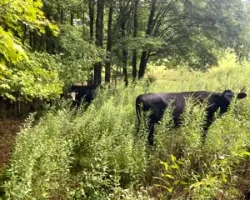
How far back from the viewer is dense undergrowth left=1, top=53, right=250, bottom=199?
132 inches

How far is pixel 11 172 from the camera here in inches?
128

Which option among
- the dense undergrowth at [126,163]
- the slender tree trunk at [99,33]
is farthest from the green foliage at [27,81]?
the slender tree trunk at [99,33]

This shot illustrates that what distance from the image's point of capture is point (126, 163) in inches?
161

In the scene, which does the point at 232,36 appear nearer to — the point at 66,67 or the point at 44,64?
the point at 66,67

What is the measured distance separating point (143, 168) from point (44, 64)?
3.64 meters

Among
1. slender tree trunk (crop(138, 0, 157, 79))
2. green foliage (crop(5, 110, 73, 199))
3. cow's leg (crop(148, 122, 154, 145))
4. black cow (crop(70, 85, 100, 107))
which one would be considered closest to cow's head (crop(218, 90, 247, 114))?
cow's leg (crop(148, 122, 154, 145))

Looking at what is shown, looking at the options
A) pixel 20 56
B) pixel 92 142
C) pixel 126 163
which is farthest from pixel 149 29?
pixel 20 56

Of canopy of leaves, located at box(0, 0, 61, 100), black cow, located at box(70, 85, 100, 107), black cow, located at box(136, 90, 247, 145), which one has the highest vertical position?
canopy of leaves, located at box(0, 0, 61, 100)

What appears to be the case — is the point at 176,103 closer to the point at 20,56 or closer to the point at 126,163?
the point at 126,163

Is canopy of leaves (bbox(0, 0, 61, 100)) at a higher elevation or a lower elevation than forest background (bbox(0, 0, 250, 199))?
higher

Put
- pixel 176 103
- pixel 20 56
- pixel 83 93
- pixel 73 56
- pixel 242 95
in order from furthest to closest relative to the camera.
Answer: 1. pixel 83 93
2. pixel 73 56
3. pixel 176 103
4. pixel 242 95
5. pixel 20 56

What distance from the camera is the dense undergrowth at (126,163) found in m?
3.34

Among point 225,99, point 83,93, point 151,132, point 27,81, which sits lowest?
point 83,93

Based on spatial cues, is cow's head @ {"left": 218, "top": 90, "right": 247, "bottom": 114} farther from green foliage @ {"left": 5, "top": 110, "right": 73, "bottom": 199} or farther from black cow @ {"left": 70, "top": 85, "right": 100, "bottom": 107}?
black cow @ {"left": 70, "top": 85, "right": 100, "bottom": 107}
